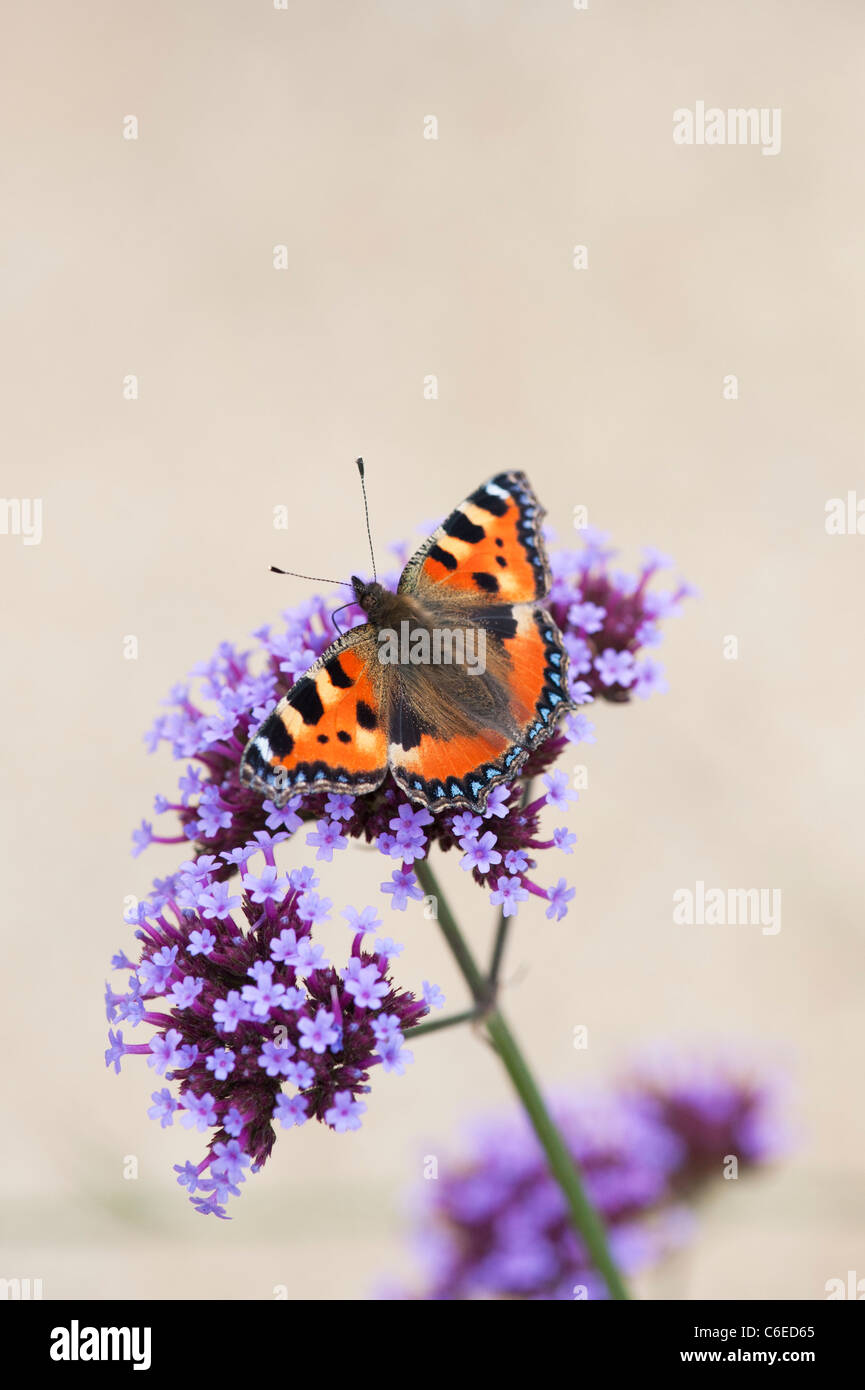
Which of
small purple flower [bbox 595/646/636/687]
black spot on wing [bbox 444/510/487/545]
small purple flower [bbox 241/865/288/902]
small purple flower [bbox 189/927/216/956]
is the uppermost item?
black spot on wing [bbox 444/510/487/545]

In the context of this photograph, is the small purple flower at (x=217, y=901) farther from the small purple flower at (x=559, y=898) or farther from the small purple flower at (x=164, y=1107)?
the small purple flower at (x=559, y=898)

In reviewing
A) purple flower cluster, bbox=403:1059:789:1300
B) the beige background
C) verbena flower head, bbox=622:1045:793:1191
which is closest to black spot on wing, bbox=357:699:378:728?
purple flower cluster, bbox=403:1059:789:1300

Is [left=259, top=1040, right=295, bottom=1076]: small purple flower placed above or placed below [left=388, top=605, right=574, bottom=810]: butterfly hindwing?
below

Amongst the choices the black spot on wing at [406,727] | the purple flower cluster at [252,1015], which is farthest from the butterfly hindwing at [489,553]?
the purple flower cluster at [252,1015]

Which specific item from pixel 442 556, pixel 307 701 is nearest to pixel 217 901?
pixel 307 701

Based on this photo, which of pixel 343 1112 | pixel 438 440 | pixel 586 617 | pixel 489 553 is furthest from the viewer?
pixel 438 440

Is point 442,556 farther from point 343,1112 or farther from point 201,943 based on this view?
point 343,1112

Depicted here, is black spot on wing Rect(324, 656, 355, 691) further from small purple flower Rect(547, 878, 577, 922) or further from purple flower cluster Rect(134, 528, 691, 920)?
small purple flower Rect(547, 878, 577, 922)
